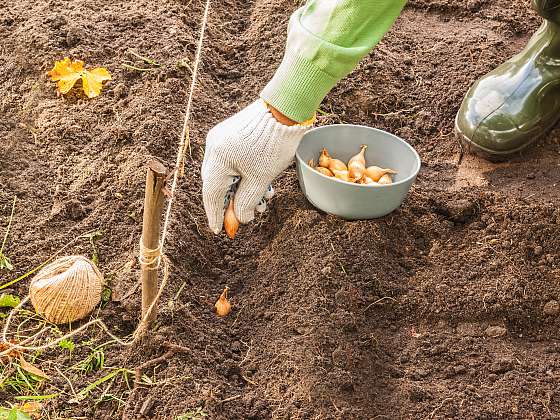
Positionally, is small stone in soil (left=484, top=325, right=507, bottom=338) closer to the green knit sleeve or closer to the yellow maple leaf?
the green knit sleeve

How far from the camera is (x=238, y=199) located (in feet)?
6.63

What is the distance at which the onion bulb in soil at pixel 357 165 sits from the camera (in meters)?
2.28

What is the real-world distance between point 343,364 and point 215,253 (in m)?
0.57

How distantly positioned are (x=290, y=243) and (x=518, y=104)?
3.20 ft

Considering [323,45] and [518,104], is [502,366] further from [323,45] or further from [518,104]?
[518,104]

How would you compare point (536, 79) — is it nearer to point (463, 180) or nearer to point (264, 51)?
point (463, 180)

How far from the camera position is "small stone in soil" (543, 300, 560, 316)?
6.68ft

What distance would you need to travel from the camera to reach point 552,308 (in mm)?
2035

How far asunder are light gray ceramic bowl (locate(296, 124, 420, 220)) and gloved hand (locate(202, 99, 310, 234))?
8.5 inches

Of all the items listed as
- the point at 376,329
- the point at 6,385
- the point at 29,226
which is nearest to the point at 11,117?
the point at 29,226

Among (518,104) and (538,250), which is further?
(518,104)

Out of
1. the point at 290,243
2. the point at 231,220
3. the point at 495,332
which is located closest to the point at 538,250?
the point at 495,332

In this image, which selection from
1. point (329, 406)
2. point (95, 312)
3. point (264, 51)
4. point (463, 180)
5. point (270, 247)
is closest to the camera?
point (329, 406)

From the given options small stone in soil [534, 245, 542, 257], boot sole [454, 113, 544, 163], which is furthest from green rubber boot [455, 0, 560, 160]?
small stone in soil [534, 245, 542, 257]
